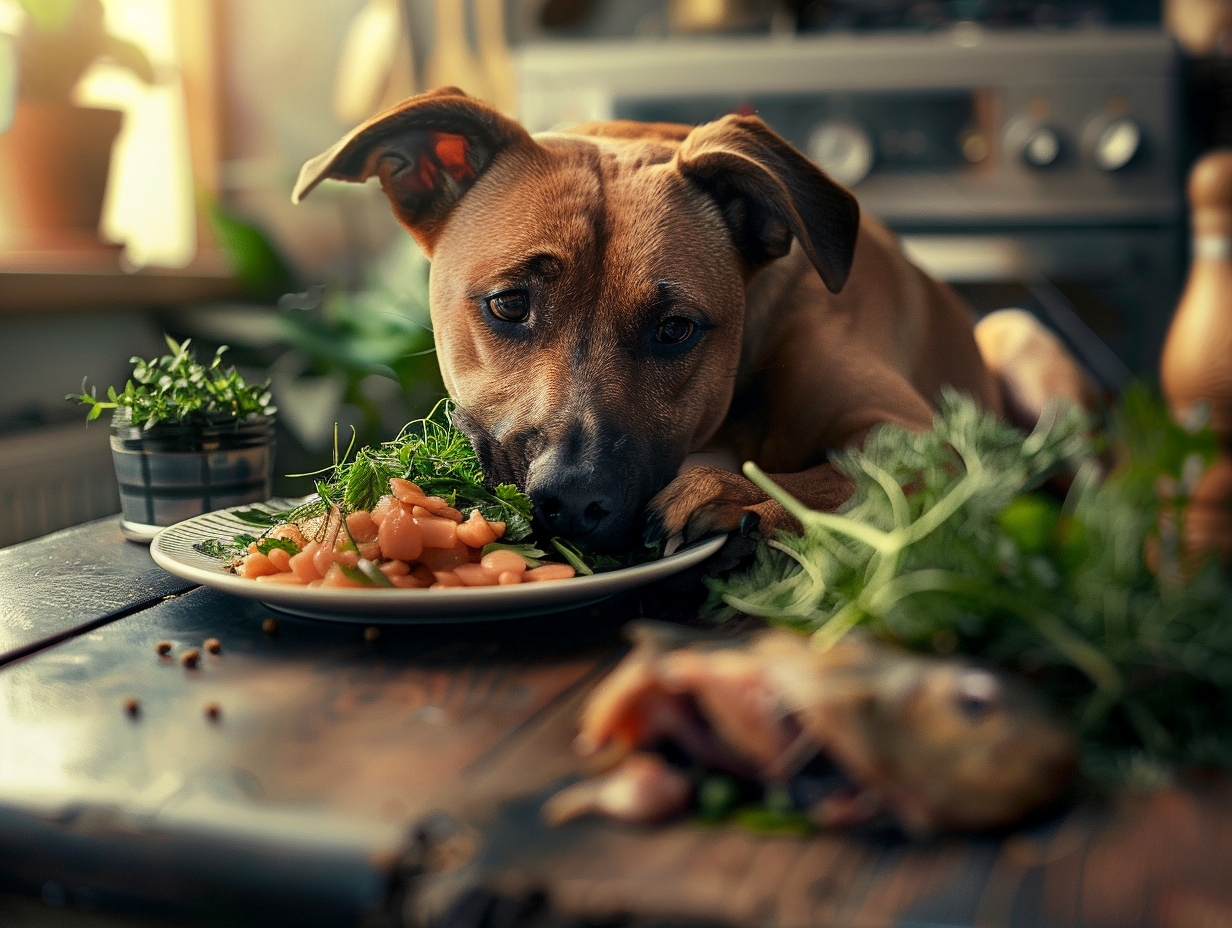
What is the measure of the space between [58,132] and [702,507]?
244 cm

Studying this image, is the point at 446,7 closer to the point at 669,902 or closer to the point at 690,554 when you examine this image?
→ the point at 690,554

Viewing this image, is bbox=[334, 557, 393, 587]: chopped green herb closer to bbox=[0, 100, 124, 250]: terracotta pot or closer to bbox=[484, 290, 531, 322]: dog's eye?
bbox=[484, 290, 531, 322]: dog's eye

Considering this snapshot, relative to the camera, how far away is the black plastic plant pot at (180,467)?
57.5 inches

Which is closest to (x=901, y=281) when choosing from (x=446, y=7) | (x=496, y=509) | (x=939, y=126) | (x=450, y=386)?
(x=450, y=386)

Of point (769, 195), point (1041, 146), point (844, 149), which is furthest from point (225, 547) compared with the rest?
point (1041, 146)

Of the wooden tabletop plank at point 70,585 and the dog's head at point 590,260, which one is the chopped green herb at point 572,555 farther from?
the wooden tabletop plank at point 70,585

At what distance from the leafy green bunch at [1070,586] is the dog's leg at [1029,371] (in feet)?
4.80

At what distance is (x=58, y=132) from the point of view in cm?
286

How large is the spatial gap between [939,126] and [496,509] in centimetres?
268

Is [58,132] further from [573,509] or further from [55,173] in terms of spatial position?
[573,509]

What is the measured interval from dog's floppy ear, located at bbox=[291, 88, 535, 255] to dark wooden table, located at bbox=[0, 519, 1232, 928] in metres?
0.69

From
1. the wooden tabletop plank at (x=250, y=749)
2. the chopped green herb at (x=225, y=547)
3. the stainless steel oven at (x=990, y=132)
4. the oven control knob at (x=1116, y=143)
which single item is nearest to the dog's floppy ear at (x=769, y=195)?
the wooden tabletop plank at (x=250, y=749)

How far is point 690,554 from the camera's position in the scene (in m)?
1.07

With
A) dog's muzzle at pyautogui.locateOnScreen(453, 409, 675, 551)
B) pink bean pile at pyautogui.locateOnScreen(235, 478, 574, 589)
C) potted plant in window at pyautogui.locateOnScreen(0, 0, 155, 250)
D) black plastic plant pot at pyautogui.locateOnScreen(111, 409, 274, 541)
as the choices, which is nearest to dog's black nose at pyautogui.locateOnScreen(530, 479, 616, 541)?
dog's muzzle at pyautogui.locateOnScreen(453, 409, 675, 551)
